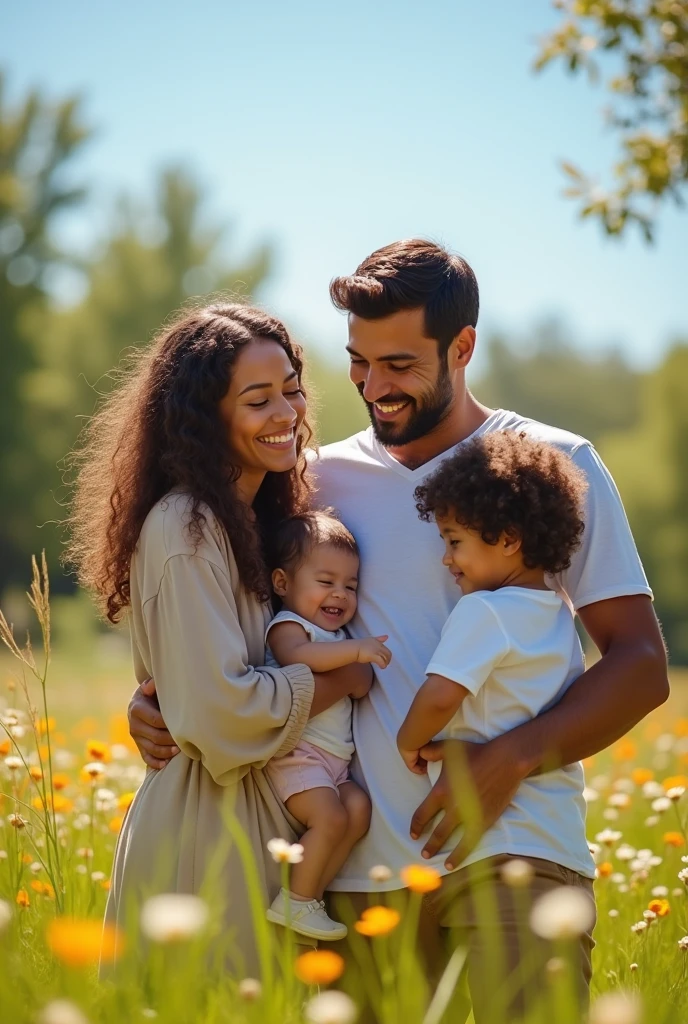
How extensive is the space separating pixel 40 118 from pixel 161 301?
5.38m

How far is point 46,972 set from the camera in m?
2.58

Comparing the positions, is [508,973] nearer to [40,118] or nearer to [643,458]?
[40,118]

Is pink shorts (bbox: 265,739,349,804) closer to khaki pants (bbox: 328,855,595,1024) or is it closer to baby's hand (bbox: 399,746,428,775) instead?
baby's hand (bbox: 399,746,428,775)

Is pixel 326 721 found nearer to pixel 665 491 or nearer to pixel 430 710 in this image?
pixel 430 710

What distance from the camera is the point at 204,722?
9.39ft

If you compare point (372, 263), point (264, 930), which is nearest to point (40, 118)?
point (372, 263)

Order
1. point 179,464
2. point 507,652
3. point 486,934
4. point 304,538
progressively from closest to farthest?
1. point 486,934
2. point 507,652
3. point 179,464
4. point 304,538

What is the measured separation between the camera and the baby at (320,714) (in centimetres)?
298

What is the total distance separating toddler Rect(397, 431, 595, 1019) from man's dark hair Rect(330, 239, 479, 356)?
70 centimetres

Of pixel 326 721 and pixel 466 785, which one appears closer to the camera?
pixel 466 785

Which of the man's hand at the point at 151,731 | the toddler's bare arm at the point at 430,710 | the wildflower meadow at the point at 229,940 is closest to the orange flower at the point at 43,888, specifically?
the wildflower meadow at the point at 229,940

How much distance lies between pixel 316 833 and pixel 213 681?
0.52 meters

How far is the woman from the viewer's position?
290 cm

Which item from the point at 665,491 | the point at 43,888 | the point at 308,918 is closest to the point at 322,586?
the point at 308,918
